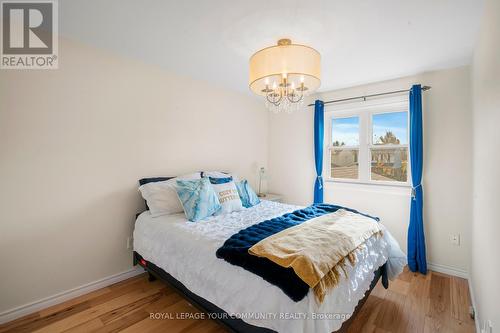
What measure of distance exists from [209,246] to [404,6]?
222 cm

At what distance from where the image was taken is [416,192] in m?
2.78

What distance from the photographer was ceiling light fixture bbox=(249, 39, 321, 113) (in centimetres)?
179

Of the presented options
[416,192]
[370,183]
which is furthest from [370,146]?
[416,192]

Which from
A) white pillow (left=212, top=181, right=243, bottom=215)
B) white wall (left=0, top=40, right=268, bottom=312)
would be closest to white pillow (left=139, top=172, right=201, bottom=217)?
white wall (left=0, top=40, right=268, bottom=312)

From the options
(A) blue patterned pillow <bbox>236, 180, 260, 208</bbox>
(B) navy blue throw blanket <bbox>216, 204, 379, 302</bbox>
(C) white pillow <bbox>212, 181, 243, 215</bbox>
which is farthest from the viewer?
(A) blue patterned pillow <bbox>236, 180, 260, 208</bbox>

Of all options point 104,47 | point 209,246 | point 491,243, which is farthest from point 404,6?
point 104,47

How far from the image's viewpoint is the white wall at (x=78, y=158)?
1.92 m

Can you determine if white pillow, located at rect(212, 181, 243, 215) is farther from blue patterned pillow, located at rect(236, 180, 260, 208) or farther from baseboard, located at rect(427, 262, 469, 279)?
baseboard, located at rect(427, 262, 469, 279)

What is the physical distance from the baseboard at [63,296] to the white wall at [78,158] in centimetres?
5

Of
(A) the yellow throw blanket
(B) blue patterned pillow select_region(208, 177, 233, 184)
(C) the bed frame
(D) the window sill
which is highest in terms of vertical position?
(B) blue patterned pillow select_region(208, 177, 233, 184)

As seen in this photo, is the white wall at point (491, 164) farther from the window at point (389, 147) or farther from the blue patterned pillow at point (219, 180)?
the blue patterned pillow at point (219, 180)

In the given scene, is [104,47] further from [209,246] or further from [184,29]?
[209,246]

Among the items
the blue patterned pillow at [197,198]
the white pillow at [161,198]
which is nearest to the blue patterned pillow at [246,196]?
the blue patterned pillow at [197,198]

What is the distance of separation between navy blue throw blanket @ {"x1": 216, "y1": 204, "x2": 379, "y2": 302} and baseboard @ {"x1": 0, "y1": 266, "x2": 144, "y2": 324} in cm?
162
